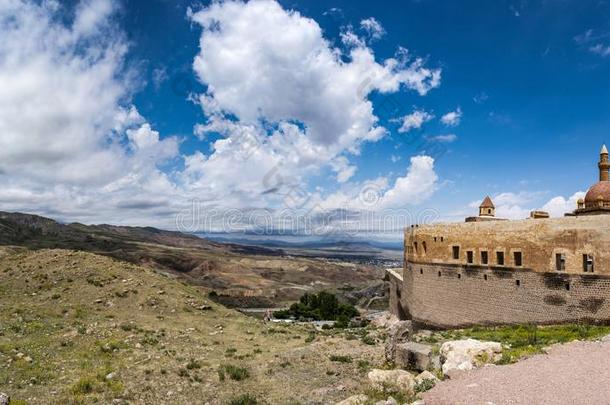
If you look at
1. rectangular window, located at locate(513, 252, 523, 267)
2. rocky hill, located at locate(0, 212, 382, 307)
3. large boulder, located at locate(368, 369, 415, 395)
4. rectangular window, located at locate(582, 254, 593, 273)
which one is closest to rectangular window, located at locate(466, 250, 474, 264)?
rectangular window, located at locate(513, 252, 523, 267)

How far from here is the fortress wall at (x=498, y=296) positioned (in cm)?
2133

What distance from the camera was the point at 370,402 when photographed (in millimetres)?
11055

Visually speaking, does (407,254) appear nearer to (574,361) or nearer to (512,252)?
(512,252)

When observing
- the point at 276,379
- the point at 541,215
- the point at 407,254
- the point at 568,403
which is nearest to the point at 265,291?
the point at 407,254

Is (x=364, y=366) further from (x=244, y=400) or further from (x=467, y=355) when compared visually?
(x=244, y=400)

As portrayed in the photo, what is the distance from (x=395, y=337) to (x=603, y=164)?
19.9 metres

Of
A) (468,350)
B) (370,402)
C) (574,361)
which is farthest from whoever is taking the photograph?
(468,350)

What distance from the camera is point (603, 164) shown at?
27312 millimetres

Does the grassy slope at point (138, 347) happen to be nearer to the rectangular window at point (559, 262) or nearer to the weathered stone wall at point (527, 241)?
the weathered stone wall at point (527, 241)

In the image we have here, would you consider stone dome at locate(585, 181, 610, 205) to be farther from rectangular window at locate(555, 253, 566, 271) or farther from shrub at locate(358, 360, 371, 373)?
shrub at locate(358, 360, 371, 373)

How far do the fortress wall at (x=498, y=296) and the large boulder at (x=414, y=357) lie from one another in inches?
421

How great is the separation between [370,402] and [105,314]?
18681 mm

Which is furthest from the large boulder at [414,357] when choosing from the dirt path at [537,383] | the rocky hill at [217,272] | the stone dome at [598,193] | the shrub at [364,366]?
the rocky hill at [217,272]

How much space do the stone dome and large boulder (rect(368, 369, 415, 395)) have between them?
20.3 meters
